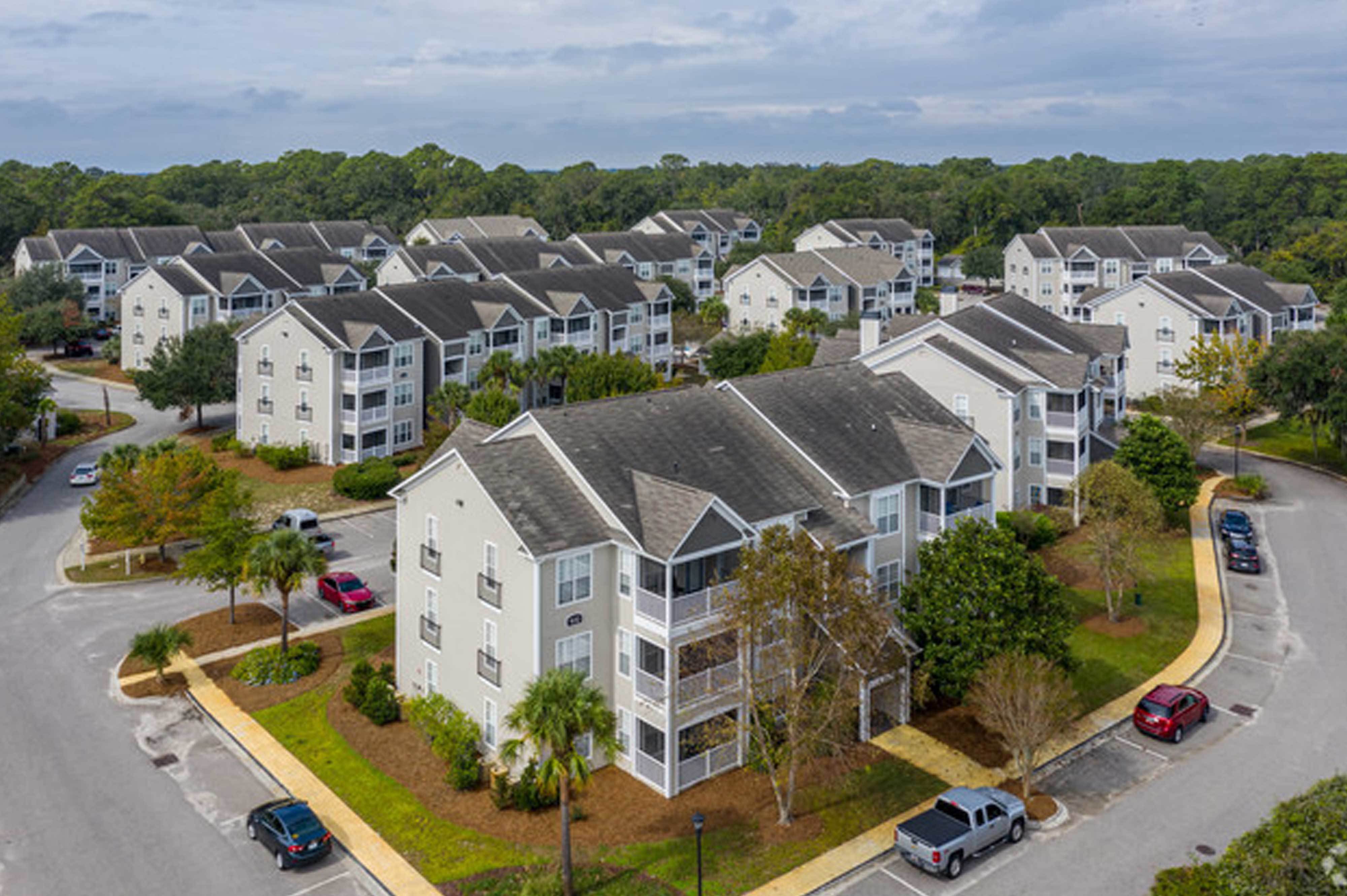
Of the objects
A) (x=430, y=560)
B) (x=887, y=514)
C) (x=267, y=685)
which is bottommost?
(x=267, y=685)

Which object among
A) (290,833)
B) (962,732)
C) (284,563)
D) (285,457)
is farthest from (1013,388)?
(285,457)

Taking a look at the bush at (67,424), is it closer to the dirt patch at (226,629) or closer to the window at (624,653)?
the dirt patch at (226,629)

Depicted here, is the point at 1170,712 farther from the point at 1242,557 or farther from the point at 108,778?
the point at 108,778

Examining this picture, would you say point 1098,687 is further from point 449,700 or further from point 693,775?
point 449,700

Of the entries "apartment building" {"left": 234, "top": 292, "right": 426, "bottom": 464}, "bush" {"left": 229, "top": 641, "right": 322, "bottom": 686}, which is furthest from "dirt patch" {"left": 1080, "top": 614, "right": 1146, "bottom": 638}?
"apartment building" {"left": 234, "top": 292, "right": 426, "bottom": 464}

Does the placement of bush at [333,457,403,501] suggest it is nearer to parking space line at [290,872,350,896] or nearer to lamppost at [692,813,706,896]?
parking space line at [290,872,350,896]

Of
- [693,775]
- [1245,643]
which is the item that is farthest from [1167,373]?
[693,775]
